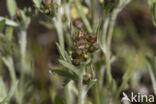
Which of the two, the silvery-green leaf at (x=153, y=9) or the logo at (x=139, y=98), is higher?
the silvery-green leaf at (x=153, y=9)

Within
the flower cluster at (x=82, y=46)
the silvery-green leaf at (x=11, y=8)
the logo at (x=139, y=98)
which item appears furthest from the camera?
the silvery-green leaf at (x=11, y=8)

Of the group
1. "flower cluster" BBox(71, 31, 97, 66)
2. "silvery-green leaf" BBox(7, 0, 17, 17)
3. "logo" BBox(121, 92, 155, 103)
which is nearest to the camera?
"flower cluster" BBox(71, 31, 97, 66)

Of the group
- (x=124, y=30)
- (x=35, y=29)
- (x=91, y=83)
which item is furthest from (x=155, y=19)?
(x=35, y=29)

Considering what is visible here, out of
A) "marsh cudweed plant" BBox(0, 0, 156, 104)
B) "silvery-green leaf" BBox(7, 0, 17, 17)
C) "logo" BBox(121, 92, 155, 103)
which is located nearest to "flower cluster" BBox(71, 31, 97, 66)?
"marsh cudweed plant" BBox(0, 0, 156, 104)

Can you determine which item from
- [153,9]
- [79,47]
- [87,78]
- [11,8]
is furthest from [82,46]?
[11,8]

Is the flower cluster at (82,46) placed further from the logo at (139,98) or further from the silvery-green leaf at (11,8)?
the silvery-green leaf at (11,8)

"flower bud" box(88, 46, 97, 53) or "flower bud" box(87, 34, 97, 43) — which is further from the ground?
"flower bud" box(87, 34, 97, 43)

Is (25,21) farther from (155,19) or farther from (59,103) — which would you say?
(155,19)

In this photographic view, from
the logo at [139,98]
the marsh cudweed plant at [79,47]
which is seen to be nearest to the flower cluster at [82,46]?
the marsh cudweed plant at [79,47]

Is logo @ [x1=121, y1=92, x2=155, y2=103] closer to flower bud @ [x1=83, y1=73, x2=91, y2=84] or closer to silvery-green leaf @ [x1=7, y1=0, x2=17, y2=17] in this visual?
flower bud @ [x1=83, y1=73, x2=91, y2=84]
